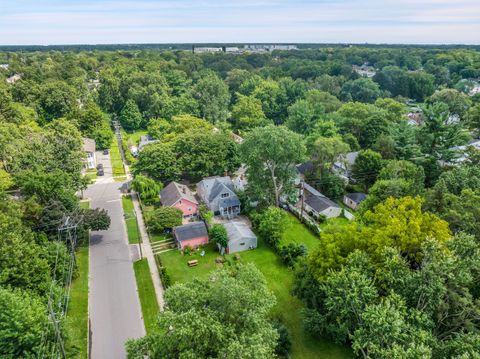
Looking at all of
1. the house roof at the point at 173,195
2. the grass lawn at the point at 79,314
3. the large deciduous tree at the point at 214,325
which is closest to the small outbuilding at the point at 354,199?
the house roof at the point at 173,195

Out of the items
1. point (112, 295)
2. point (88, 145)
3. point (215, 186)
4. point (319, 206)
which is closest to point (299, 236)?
point (319, 206)

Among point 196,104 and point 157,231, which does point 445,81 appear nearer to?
point 196,104

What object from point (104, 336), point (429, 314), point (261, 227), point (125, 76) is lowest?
point (104, 336)

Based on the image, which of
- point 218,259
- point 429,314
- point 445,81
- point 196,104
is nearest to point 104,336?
point 218,259

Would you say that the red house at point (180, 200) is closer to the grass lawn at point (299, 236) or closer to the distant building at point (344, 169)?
the grass lawn at point (299, 236)

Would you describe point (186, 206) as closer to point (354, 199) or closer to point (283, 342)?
point (283, 342)

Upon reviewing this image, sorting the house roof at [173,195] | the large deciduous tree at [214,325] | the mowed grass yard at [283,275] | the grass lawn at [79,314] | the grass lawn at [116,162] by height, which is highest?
the large deciduous tree at [214,325]

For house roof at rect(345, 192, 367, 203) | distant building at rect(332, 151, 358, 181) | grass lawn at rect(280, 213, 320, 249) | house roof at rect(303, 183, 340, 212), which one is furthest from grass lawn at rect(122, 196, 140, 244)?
distant building at rect(332, 151, 358, 181)
